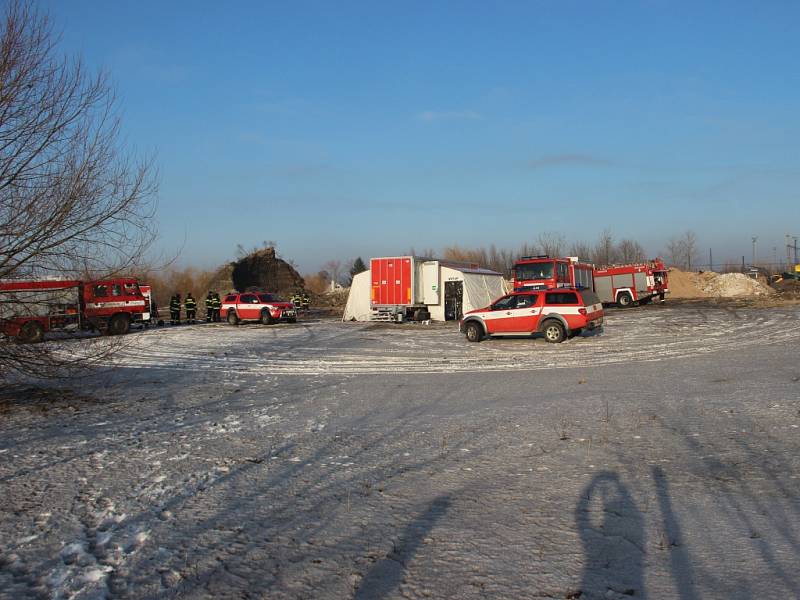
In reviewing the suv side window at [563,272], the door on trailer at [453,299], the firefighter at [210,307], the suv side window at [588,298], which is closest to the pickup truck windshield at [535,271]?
the suv side window at [563,272]

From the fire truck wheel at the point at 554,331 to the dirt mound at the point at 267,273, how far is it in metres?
36.0

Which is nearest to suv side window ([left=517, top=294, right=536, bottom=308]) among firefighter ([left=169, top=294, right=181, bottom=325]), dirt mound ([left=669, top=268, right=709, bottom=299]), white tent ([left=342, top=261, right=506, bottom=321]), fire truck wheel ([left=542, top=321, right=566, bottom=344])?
fire truck wheel ([left=542, top=321, right=566, bottom=344])

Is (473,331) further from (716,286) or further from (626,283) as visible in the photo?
(716,286)

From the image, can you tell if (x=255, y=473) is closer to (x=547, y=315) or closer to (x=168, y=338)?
(x=547, y=315)

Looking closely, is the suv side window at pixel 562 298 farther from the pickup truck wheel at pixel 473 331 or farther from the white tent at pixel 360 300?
the white tent at pixel 360 300

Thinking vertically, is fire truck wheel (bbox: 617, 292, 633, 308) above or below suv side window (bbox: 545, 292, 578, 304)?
below

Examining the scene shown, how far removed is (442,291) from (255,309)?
9.13 meters

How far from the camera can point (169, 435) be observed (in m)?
8.88

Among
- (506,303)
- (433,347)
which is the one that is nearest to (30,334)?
(433,347)

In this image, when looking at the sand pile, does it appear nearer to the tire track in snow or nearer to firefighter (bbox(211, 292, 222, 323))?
the tire track in snow

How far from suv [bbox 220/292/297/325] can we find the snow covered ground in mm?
18819

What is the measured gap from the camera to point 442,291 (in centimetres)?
3155

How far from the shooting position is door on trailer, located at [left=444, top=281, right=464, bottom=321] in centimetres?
3203

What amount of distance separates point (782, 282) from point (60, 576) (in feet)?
211
